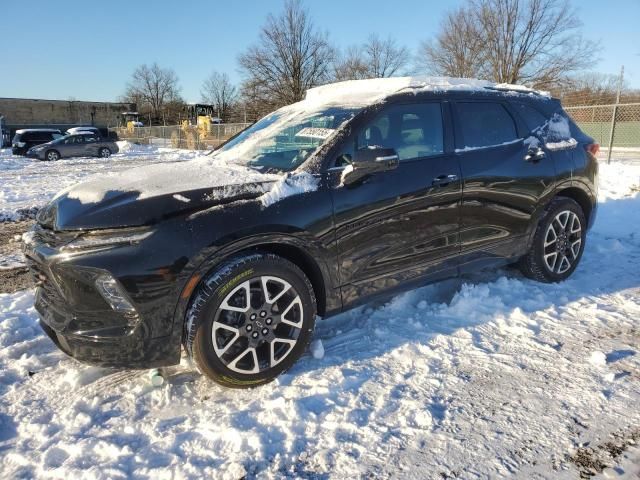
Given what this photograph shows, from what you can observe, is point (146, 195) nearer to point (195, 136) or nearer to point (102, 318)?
point (102, 318)

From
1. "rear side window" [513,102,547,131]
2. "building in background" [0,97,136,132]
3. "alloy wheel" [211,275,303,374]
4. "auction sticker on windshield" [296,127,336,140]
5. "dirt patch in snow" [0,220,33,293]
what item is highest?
"building in background" [0,97,136,132]

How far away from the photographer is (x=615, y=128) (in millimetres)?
20859

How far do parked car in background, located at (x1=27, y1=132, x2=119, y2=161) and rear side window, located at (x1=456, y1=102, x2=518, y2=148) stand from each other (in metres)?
25.8

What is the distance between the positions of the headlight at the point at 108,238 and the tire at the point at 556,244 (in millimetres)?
3501

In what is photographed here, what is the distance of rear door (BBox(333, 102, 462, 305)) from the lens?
Result: 10.8 feet

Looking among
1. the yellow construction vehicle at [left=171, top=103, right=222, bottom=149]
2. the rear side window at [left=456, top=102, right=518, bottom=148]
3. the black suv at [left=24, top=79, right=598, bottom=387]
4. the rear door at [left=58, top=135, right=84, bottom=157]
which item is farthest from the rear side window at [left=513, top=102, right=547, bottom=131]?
the yellow construction vehicle at [left=171, top=103, right=222, bottom=149]

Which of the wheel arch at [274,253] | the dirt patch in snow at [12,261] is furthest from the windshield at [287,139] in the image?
the dirt patch in snow at [12,261]

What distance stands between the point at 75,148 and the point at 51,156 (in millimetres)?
1347

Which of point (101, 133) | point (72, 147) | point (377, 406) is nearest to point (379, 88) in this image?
point (377, 406)

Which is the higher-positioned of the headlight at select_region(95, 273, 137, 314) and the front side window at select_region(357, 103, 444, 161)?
the front side window at select_region(357, 103, 444, 161)

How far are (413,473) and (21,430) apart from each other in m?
2.10

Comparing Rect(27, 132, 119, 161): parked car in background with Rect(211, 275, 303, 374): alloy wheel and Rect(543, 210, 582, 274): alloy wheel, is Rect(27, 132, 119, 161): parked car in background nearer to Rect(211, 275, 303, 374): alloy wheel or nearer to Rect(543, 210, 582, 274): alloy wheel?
Rect(211, 275, 303, 374): alloy wheel

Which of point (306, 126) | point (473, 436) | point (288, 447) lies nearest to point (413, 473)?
point (473, 436)

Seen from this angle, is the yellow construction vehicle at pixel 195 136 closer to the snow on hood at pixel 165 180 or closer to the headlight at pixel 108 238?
the snow on hood at pixel 165 180
